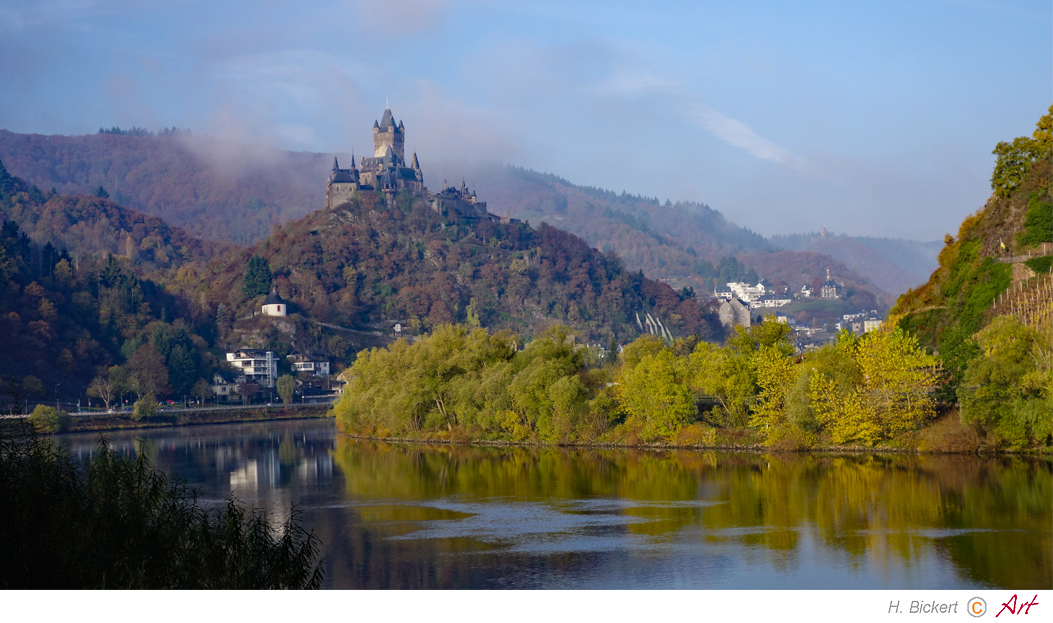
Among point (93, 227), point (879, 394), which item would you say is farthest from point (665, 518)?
point (93, 227)

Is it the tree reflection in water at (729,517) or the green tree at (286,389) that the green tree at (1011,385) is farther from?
the green tree at (286,389)

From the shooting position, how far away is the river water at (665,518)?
1772 cm

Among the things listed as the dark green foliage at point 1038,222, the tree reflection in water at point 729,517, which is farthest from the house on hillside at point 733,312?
the tree reflection in water at point 729,517

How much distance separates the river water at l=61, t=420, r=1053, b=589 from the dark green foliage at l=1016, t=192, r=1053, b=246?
30.3ft

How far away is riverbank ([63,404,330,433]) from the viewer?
59.2 m

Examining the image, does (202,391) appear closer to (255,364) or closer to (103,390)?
(103,390)

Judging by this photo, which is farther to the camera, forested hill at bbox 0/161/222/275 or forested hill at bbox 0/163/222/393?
forested hill at bbox 0/161/222/275

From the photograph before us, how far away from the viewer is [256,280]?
113375mm

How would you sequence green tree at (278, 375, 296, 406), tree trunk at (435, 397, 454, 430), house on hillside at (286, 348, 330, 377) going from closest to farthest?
1. tree trunk at (435, 397, 454, 430)
2. green tree at (278, 375, 296, 406)
3. house on hillside at (286, 348, 330, 377)

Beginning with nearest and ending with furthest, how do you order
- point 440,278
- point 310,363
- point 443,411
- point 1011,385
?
point 1011,385
point 443,411
point 310,363
point 440,278

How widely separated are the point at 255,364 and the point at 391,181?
63.7 meters

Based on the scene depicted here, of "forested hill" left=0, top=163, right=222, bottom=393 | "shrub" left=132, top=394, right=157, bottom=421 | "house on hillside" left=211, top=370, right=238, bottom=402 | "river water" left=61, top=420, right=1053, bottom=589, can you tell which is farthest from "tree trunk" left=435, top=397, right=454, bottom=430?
"house on hillside" left=211, top=370, right=238, bottom=402

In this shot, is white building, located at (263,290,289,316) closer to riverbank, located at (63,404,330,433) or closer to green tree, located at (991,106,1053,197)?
riverbank, located at (63,404,330,433)
